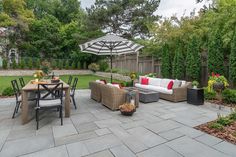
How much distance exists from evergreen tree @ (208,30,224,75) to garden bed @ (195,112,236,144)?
3.49 metres

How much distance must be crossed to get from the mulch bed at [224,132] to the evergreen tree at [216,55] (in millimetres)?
3757

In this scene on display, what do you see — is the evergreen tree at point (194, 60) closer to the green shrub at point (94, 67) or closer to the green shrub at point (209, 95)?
the green shrub at point (209, 95)

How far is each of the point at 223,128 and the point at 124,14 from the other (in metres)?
13.8

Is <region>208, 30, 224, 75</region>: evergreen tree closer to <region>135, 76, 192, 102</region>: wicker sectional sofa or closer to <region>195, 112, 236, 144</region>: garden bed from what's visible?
<region>135, 76, 192, 102</region>: wicker sectional sofa

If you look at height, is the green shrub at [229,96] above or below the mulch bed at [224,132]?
above

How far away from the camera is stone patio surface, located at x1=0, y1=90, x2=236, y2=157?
7.89ft

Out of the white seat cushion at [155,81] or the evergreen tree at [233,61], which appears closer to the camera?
the evergreen tree at [233,61]

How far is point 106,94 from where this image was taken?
4.88m

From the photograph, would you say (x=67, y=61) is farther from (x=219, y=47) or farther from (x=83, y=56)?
(x=219, y=47)

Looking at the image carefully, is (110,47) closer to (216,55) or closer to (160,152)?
(216,55)

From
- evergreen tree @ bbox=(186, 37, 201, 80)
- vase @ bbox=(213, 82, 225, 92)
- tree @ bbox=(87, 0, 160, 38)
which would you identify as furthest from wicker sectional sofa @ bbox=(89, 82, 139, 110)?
tree @ bbox=(87, 0, 160, 38)

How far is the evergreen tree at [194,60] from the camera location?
7242 mm

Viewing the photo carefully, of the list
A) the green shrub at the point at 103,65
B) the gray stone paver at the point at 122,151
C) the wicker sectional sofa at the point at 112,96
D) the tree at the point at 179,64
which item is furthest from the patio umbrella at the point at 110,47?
the green shrub at the point at 103,65

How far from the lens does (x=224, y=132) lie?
122 inches
